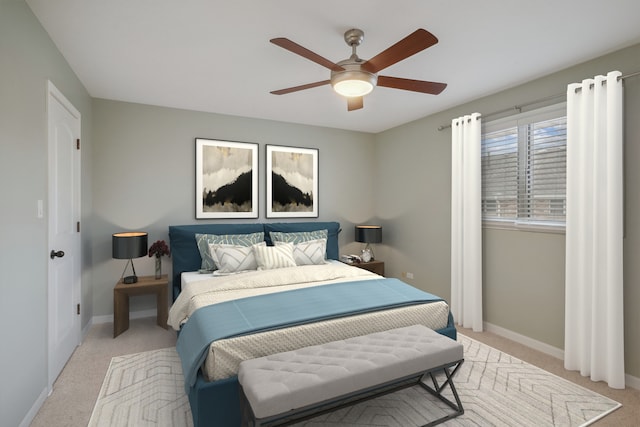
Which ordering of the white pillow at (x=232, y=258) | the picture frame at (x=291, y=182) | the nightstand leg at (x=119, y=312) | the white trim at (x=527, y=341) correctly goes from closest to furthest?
1. the white trim at (x=527, y=341)
2. the nightstand leg at (x=119, y=312)
3. the white pillow at (x=232, y=258)
4. the picture frame at (x=291, y=182)

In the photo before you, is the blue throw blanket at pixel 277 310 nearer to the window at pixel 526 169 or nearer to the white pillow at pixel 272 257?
the white pillow at pixel 272 257

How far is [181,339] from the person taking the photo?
7.55ft

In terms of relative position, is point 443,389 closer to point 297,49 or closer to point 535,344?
point 535,344

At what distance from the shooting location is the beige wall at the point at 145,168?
11.9 feet

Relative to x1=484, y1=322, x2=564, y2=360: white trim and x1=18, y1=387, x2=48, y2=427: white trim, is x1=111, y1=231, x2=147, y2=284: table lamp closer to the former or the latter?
Answer: x1=18, y1=387, x2=48, y2=427: white trim

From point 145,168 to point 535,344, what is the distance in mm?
4503

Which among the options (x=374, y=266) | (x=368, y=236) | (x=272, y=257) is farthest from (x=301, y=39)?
(x=374, y=266)

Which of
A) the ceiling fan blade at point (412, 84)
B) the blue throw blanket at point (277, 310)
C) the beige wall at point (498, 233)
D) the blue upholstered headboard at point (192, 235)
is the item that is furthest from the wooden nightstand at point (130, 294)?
the beige wall at point (498, 233)

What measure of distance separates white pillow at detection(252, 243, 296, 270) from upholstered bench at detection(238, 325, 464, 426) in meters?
1.60

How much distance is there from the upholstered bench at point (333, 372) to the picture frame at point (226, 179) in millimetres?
2644

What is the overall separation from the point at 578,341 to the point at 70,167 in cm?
452

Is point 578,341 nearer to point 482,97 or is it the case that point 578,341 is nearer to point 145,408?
point 482,97

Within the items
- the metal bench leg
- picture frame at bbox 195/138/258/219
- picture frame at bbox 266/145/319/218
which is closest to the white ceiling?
picture frame at bbox 195/138/258/219

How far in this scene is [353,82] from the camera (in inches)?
85.8
